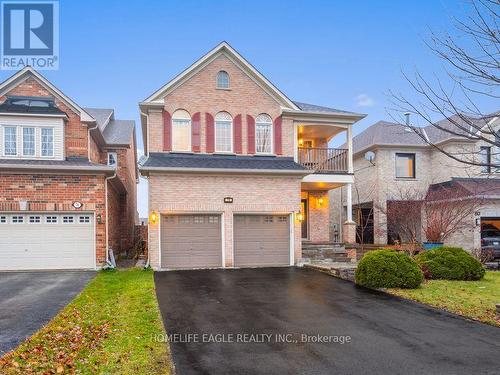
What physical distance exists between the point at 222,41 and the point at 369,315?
14.1 metres

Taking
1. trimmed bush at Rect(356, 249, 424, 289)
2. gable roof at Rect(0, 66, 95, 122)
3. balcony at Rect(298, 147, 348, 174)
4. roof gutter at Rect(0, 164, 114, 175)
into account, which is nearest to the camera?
trimmed bush at Rect(356, 249, 424, 289)

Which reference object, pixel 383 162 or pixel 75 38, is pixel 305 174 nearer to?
pixel 383 162

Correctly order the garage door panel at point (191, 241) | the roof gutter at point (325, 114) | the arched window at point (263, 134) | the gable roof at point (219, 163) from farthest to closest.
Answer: the roof gutter at point (325, 114) < the arched window at point (263, 134) < the garage door panel at point (191, 241) < the gable roof at point (219, 163)

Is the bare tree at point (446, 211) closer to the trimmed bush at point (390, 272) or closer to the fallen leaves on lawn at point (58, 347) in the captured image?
the trimmed bush at point (390, 272)

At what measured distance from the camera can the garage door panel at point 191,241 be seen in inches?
649

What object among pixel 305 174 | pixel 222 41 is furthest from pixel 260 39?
pixel 305 174

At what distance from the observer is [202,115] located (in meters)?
18.1

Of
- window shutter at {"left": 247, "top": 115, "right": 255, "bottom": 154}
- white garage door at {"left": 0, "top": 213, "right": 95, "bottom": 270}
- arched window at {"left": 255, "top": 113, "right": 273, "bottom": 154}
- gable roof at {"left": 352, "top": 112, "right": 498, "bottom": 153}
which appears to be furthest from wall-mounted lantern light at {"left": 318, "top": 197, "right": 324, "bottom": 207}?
white garage door at {"left": 0, "top": 213, "right": 95, "bottom": 270}

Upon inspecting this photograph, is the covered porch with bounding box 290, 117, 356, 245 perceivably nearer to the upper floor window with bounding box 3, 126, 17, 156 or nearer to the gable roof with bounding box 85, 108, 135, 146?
the gable roof with bounding box 85, 108, 135, 146

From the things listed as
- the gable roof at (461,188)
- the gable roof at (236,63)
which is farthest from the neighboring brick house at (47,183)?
the gable roof at (461,188)

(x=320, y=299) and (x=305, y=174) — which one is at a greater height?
(x=305, y=174)

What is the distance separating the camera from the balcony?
20281 mm

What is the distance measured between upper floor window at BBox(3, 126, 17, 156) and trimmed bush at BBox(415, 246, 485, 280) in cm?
1594

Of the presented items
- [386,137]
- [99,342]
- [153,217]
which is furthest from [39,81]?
[386,137]
